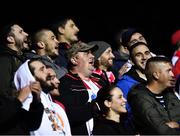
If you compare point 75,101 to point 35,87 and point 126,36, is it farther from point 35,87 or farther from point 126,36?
point 126,36

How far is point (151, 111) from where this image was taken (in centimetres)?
835

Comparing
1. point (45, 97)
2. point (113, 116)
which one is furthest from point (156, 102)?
point (45, 97)

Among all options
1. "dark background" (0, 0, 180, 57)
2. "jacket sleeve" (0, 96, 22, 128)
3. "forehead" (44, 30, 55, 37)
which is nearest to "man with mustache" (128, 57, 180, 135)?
"forehead" (44, 30, 55, 37)

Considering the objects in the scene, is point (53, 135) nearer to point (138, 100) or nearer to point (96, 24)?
point (138, 100)

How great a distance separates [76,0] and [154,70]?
14.0 feet

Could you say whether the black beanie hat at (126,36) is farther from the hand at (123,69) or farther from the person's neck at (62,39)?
the person's neck at (62,39)

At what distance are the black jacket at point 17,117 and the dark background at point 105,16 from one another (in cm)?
474

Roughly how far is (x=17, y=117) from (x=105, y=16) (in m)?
5.97

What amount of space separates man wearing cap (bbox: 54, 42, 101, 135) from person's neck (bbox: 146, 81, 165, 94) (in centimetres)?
72

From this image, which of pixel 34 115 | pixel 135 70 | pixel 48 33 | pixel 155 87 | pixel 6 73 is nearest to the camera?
pixel 34 115

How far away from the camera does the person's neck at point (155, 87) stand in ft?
29.0

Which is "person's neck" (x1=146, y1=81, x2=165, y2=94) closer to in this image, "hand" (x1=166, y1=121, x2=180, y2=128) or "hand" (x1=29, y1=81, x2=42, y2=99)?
"hand" (x1=166, y1=121, x2=180, y2=128)

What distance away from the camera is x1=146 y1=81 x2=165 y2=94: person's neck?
8.85 m

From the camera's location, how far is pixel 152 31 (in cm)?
1344
